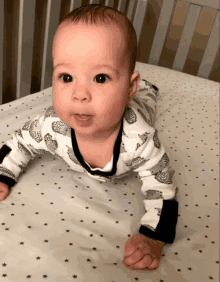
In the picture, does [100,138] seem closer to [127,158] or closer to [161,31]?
[127,158]

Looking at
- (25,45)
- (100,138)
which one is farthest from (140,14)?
(100,138)

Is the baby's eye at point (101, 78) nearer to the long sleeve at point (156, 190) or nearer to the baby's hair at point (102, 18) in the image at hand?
the baby's hair at point (102, 18)

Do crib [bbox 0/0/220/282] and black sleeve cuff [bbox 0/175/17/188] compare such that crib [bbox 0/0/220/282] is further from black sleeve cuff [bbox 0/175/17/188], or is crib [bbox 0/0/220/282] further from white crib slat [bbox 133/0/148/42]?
white crib slat [bbox 133/0/148/42]

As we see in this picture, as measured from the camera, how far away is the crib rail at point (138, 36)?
0.98 m

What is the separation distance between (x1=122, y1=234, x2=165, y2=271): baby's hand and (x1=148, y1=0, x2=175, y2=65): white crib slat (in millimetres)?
1344

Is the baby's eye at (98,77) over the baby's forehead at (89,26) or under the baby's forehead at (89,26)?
under

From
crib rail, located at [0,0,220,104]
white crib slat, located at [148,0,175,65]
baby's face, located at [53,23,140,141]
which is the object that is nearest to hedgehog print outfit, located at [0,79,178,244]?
baby's face, located at [53,23,140,141]

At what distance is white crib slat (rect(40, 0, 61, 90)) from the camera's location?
1.04 meters

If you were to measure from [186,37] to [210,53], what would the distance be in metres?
0.17

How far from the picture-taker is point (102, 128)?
60 centimetres

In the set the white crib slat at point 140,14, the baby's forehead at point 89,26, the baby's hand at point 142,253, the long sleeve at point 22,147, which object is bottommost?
the baby's hand at point 142,253

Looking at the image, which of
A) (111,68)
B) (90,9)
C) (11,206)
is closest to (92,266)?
(11,206)

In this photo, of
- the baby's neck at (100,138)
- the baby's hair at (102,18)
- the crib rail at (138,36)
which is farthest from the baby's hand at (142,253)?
the crib rail at (138,36)

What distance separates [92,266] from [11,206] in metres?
0.23
